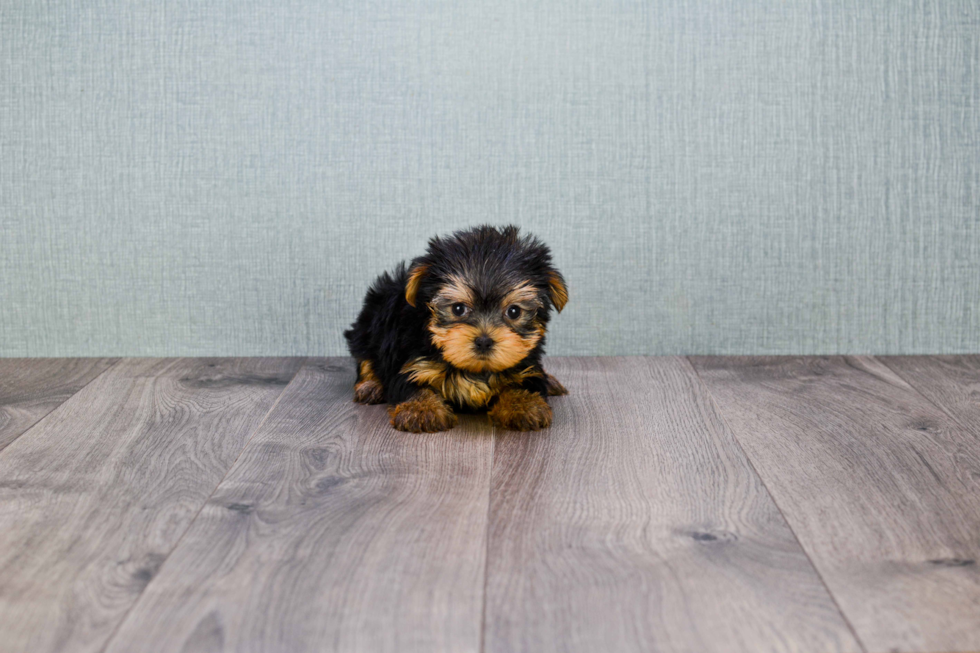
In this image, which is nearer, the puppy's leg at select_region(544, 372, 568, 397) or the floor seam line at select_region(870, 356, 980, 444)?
the floor seam line at select_region(870, 356, 980, 444)

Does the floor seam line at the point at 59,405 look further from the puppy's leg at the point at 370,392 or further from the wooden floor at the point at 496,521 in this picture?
the puppy's leg at the point at 370,392

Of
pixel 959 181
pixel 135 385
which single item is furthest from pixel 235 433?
pixel 959 181

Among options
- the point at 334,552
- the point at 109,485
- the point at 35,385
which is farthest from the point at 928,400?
the point at 35,385

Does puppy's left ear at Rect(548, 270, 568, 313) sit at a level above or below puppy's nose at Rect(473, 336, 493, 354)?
above

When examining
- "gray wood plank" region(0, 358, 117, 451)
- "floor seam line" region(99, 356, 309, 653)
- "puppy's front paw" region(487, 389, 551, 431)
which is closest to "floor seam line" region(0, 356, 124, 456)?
"gray wood plank" region(0, 358, 117, 451)

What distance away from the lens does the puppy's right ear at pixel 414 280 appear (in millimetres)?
2318

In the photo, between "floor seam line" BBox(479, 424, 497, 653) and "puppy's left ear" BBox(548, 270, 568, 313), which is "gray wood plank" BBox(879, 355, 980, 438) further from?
"floor seam line" BBox(479, 424, 497, 653)

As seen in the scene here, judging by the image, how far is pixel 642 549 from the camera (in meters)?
1.62

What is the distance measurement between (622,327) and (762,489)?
4.14 ft

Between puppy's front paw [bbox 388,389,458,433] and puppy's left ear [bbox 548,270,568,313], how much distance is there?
1.27 ft

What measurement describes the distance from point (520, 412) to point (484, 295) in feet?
1.03

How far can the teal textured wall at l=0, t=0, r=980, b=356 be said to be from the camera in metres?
2.96

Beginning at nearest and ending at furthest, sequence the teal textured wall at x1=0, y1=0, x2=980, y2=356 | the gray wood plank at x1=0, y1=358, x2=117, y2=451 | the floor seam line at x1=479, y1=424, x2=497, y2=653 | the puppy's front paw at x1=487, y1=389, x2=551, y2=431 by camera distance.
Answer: the floor seam line at x1=479, y1=424, x2=497, y2=653 < the puppy's front paw at x1=487, y1=389, x2=551, y2=431 < the gray wood plank at x1=0, y1=358, x2=117, y2=451 < the teal textured wall at x1=0, y1=0, x2=980, y2=356

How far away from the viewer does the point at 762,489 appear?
6.29ft
